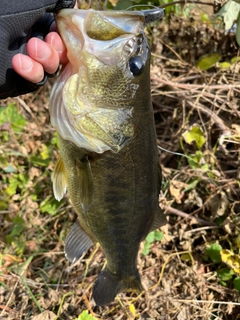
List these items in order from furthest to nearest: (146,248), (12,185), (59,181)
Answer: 1. (12,185)
2. (146,248)
3. (59,181)

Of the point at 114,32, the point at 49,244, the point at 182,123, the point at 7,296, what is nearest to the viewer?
the point at 114,32

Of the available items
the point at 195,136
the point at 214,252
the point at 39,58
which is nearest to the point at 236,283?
the point at 214,252

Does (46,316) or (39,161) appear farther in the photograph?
(39,161)

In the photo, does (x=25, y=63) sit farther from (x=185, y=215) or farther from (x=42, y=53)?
(x=185, y=215)

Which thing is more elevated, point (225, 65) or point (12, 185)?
point (225, 65)

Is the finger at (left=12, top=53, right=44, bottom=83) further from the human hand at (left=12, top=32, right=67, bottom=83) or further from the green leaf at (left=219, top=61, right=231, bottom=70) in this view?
the green leaf at (left=219, top=61, right=231, bottom=70)

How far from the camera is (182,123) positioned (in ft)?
11.4

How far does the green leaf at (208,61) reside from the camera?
3537mm

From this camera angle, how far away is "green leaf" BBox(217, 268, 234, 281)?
3.05 meters

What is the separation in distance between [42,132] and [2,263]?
3.78ft

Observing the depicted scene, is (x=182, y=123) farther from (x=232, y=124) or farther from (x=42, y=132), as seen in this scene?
(x=42, y=132)

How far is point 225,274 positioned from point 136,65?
195cm

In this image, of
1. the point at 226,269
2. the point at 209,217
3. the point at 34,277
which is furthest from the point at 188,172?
the point at 34,277

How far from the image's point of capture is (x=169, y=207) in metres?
3.29
